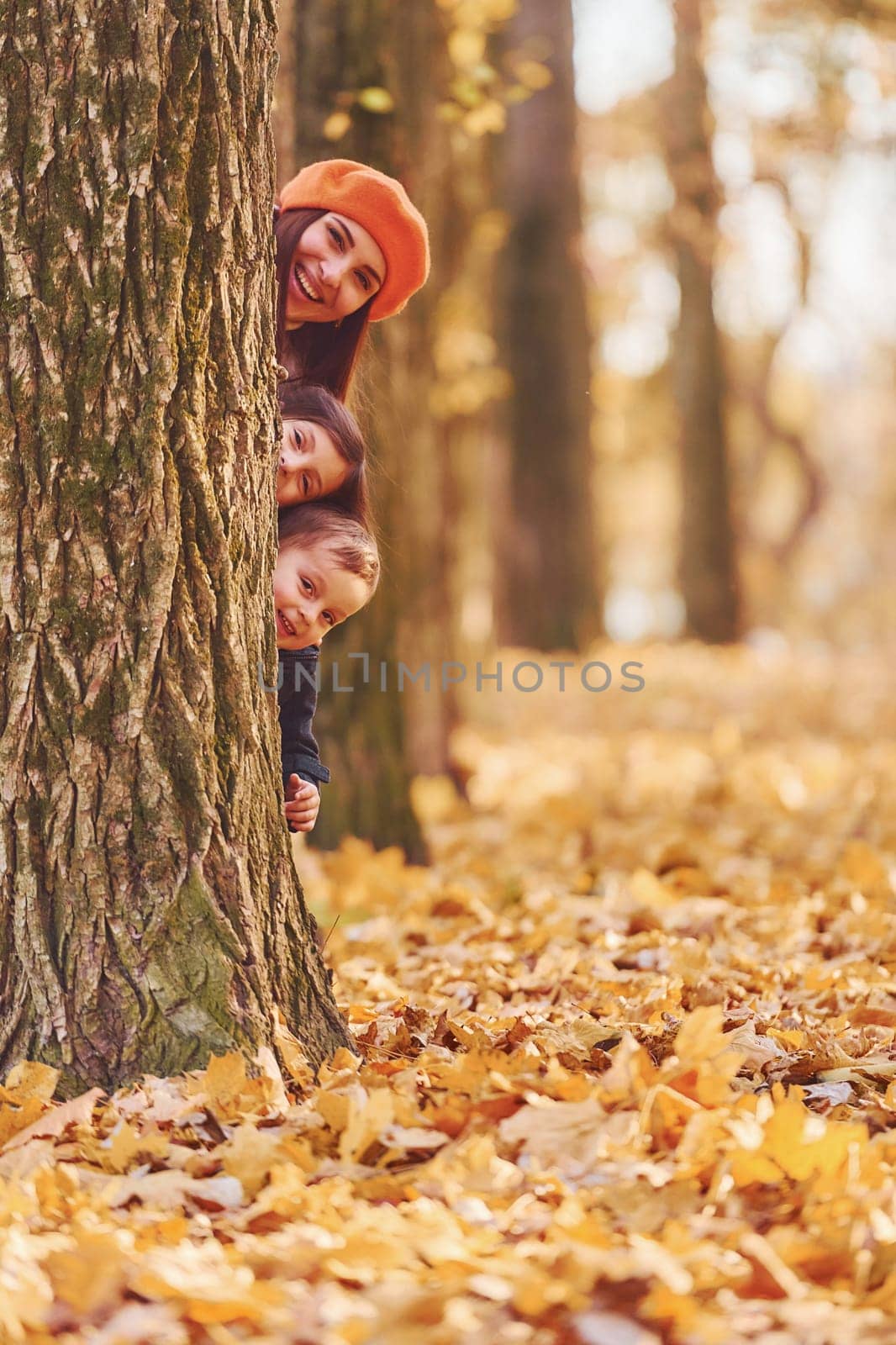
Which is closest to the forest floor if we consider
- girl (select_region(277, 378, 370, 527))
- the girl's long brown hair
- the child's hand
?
the child's hand

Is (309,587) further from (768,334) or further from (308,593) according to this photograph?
(768,334)

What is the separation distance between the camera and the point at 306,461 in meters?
3.05

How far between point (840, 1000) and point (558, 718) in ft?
25.0

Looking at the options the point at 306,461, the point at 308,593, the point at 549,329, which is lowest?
the point at 308,593

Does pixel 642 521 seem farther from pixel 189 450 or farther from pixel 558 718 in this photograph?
pixel 189 450

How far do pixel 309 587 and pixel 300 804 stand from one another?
0.49m

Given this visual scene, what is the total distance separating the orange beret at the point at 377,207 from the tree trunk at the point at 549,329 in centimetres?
987

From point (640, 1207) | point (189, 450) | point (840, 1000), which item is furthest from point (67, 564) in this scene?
point (840, 1000)

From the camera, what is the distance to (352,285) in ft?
10.5

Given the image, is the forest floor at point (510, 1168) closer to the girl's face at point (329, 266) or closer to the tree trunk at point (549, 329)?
the girl's face at point (329, 266)

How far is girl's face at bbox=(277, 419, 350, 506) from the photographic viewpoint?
3.05 metres

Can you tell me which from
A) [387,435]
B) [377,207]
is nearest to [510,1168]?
[377,207]

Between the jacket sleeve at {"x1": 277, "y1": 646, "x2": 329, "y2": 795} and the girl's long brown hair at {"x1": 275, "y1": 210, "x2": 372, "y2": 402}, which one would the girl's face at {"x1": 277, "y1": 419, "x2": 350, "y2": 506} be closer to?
the girl's long brown hair at {"x1": 275, "y1": 210, "x2": 372, "y2": 402}

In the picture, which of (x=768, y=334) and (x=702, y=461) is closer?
(x=702, y=461)
